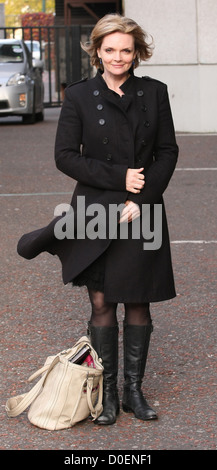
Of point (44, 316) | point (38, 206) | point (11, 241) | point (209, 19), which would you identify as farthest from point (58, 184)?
point (209, 19)

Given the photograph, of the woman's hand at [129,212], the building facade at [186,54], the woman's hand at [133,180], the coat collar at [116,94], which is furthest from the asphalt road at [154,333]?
the building facade at [186,54]

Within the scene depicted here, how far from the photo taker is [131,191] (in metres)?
4.54

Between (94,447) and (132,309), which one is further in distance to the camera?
(132,309)

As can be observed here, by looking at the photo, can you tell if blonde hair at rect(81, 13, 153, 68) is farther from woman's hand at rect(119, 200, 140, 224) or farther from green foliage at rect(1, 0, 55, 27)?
green foliage at rect(1, 0, 55, 27)

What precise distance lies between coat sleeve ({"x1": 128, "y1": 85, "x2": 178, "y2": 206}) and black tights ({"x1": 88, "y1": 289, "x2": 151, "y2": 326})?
0.46 m

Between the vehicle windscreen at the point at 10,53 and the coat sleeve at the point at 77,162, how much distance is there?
16.7 m

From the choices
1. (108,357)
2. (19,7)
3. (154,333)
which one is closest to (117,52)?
(108,357)

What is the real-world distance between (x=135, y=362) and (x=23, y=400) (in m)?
0.51

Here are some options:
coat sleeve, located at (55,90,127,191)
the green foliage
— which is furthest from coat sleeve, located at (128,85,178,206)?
the green foliage

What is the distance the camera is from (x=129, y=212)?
454cm

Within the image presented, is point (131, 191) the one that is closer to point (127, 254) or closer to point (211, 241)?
point (127, 254)

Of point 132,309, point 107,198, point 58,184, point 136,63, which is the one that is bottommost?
point 58,184

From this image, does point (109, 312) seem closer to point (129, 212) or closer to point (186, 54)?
point (129, 212)

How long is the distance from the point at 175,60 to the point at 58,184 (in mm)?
7126
